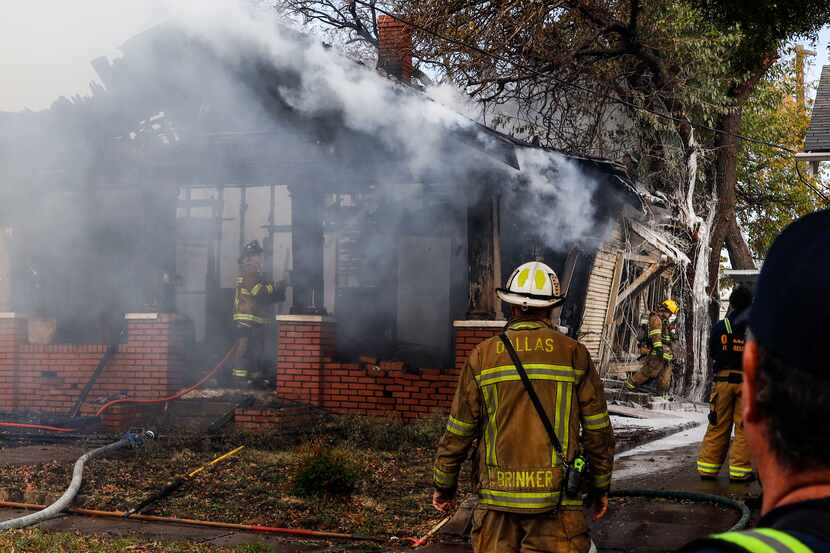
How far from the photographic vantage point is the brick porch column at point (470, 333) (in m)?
10.5

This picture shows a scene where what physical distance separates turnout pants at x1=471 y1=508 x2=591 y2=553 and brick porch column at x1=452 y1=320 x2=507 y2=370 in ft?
21.1

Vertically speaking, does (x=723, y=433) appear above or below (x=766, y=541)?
below

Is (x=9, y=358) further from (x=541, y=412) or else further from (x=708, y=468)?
(x=541, y=412)

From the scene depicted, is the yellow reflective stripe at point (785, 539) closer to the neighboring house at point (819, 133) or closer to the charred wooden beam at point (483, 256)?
the charred wooden beam at point (483, 256)

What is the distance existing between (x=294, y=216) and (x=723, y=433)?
552cm

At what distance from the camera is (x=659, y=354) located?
52.2 feet

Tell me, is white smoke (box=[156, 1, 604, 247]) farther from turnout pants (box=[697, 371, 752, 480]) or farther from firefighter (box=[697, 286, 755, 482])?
turnout pants (box=[697, 371, 752, 480])

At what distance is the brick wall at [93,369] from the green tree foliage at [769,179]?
12.5 meters

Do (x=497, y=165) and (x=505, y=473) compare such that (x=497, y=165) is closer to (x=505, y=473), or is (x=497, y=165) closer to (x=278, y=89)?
(x=278, y=89)

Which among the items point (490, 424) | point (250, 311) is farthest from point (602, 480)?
point (250, 311)

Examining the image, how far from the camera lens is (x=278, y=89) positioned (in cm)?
1073

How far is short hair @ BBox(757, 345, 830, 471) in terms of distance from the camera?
3.84 ft

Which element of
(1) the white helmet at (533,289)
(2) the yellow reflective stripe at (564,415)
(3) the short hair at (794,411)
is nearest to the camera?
(3) the short hair at (794,411)

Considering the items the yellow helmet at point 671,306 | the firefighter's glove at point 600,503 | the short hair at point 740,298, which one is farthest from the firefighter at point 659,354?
the firefighter's glove at point 600,503
